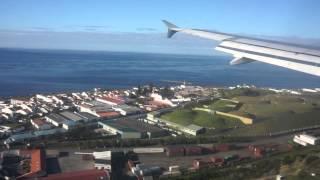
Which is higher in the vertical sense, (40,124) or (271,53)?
(271,53)

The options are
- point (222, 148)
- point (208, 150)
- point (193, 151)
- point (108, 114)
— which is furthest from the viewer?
point (108, 114)

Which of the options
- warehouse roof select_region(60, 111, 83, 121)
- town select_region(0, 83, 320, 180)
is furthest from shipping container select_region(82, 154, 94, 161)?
warehouse roof select_region(60, 111, 83, 121)

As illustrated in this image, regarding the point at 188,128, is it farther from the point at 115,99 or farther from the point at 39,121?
the point at 115,99

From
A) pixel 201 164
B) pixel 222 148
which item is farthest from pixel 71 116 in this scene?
pixel 201 164

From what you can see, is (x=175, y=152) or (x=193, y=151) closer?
(x=175, y=152)

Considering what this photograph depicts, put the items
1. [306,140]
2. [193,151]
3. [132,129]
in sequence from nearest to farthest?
[193,151] < [306,140] < [132,129]

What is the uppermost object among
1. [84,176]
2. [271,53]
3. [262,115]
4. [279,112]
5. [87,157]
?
[271,53]

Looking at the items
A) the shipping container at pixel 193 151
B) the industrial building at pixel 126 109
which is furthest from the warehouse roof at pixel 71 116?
the shipping container at pixel 193 151

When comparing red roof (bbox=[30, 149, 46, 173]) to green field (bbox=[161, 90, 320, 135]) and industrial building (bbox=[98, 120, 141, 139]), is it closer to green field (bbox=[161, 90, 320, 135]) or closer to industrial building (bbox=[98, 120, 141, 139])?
industrial building (bbox=[98, 120, 141, 139])
